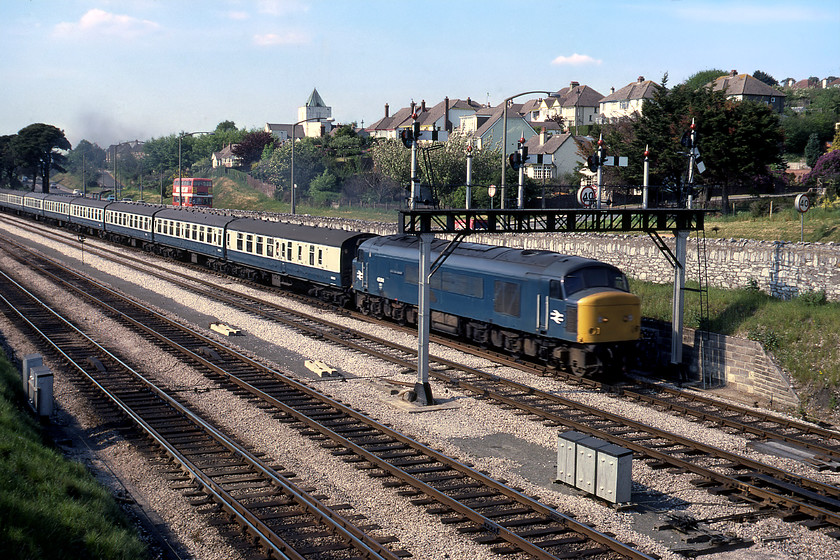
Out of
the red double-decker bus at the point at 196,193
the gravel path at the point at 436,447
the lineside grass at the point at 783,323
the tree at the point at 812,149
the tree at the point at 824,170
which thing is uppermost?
the tree at the point at 812,149

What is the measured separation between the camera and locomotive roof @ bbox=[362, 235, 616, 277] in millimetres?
22344

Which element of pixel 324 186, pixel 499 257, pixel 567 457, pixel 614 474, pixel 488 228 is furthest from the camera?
pixel 324 186

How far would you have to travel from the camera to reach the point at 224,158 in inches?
5728

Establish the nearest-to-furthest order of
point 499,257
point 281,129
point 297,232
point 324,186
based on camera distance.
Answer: point 499,257
point 297,232
point 324,186
point 281,129

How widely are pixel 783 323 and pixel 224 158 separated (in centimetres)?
13375

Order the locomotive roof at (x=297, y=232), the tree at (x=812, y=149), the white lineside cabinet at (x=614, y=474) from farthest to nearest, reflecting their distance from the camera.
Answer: the tree at (x=812, y=149) < the locomotive roof at (x=297, y=232) < the white lineside cabinet at (x=614, y=474)

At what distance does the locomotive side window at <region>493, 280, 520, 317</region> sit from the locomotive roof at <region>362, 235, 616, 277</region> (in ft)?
1.58

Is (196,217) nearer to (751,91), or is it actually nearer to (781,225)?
(781,225)

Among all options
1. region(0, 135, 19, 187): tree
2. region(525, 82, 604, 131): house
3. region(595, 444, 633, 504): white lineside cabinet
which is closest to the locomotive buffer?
region(595, 444, 633, 504): white lineside cabinet

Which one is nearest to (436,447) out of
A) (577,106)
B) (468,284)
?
(468,284)

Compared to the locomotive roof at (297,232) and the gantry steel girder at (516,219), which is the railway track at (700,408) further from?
the gantry steel girder at (516,219)

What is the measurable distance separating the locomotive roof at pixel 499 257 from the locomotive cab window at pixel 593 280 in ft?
0.57

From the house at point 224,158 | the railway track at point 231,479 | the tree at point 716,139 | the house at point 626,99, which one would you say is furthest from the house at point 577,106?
the railway track at point 231,479

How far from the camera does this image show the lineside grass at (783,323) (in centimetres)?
2062
